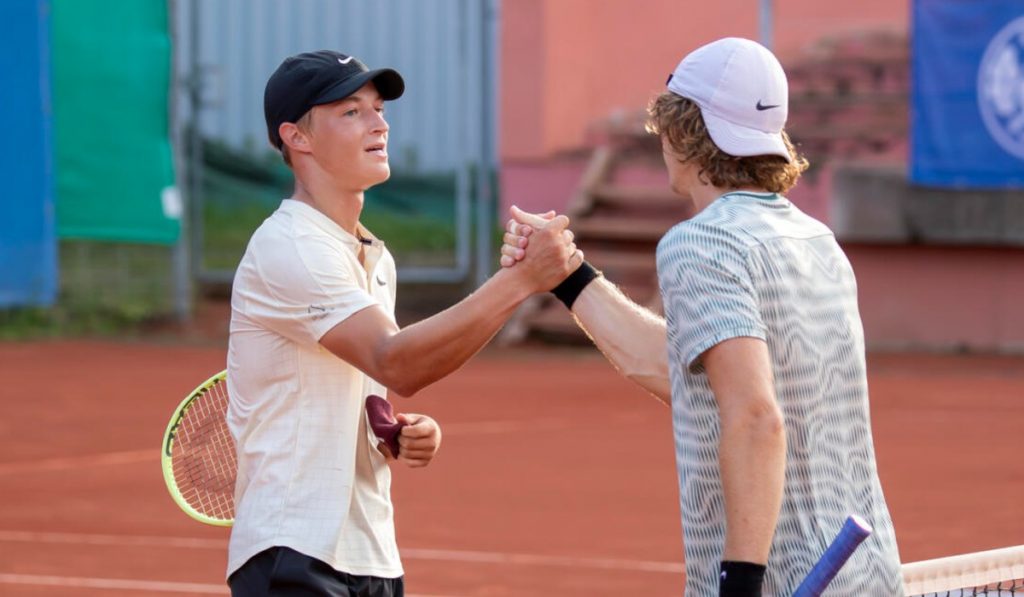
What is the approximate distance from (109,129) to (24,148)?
0.89 meters

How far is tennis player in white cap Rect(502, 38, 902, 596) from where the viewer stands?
2.74 meters

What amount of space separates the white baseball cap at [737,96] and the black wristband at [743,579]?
0.68m

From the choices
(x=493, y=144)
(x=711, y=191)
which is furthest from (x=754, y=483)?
(x=493, y=144)

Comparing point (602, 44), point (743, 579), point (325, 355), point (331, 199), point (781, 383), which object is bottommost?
point (602, 44)

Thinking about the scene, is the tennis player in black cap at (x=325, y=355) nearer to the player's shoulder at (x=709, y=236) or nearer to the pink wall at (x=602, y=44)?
the player's shoulder at (x=709, y=236)

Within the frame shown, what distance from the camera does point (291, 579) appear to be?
3.26 metres

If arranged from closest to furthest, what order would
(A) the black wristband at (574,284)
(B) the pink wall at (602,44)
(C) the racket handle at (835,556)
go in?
(C) the racket handle at (835,556), (A) the black wristband at (574,284), (B) the pink wall at (602,44)

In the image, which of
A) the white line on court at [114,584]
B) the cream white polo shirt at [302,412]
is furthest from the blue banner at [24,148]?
the cream white polo shirt at [302,412]

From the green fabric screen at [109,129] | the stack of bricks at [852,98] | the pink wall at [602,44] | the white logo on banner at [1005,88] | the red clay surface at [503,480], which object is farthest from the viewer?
the pink wall at [602,44]

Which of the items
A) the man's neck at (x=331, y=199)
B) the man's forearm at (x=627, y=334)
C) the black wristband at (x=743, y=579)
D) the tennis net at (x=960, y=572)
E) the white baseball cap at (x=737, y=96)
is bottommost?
the tennis net at (x=960, y=572)

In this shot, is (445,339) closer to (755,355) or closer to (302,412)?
(302,412)

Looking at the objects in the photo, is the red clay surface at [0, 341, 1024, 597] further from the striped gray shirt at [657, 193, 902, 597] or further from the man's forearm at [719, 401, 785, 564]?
the man's forearm at [719, 401, 785, 564]

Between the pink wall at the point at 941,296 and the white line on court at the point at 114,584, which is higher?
the white line on court at the point at 114,584

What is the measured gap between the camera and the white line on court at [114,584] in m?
6.79
